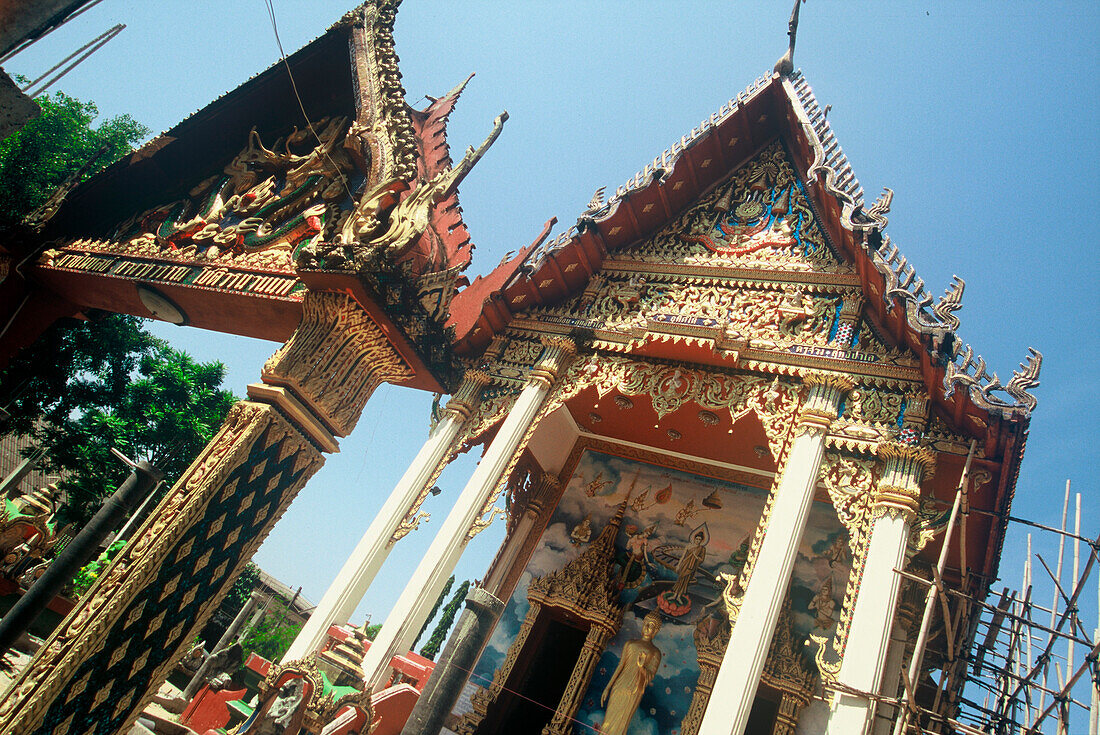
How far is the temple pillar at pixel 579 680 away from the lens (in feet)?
20.3

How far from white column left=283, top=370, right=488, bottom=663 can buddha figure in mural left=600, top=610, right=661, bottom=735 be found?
270 cm

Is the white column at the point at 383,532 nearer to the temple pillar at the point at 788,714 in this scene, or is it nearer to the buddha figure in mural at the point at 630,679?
the buddha figure in mural at the point at 630,679

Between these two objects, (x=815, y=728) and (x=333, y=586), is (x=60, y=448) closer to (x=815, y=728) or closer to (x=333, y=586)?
(x=333, y=586)

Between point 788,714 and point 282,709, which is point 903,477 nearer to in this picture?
point 788,714

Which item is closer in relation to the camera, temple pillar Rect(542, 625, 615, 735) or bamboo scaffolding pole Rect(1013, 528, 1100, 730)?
bamboo scaffolding pole Rect(1013, 528, 1100, 730)

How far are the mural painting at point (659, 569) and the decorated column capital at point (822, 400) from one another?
1995mm

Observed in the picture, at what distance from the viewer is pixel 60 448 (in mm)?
14172

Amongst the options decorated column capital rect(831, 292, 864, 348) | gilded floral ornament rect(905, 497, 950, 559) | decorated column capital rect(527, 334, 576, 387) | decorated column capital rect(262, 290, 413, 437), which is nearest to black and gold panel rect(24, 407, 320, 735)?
decorated column capital rect(262, 290, 413, 437)

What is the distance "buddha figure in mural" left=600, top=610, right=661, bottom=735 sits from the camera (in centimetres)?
602

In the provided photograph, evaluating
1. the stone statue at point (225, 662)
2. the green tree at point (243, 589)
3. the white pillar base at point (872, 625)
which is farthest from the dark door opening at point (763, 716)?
the green tree at point (243, 589)

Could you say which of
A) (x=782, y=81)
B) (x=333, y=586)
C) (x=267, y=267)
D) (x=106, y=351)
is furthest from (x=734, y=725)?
(x=106, y=351)

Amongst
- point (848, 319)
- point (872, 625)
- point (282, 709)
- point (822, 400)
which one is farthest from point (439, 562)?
point (848, 319)

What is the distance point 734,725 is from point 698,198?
5.24 metres

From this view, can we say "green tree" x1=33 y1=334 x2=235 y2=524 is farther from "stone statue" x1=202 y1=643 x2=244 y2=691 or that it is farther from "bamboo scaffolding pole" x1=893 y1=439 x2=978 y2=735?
"bamboo scaffolding pole" x1=893 y1=439 x2=978 y2=735
